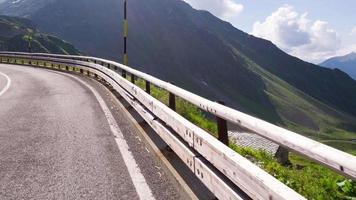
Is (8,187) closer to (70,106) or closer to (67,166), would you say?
(67,166)

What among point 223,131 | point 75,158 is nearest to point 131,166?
point 75,158

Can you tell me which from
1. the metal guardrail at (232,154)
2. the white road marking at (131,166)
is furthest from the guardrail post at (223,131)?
the white road marking at (131,166)

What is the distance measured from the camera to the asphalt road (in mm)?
5508

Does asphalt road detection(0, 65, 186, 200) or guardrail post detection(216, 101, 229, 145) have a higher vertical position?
A: guardrail post detection(216, 101, 229, 145)

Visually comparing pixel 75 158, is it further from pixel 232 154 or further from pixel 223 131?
pixel 232 154

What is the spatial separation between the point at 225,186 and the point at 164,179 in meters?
1.78

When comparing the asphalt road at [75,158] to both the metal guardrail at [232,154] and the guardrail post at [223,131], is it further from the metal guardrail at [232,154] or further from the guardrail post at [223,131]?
the guardrail post at [223,131]

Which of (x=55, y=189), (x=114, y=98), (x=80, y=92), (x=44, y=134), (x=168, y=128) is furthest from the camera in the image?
(x=80, y=92)

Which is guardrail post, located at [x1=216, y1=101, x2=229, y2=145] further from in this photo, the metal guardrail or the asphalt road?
the asphalt road

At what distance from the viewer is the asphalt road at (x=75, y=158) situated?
5508 mm

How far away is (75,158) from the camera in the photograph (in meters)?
7.02

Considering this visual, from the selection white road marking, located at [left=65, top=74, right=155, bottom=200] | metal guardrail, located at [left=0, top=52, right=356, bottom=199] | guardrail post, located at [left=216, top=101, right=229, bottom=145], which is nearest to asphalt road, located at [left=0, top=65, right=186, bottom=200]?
white road marking, located at [left=65, top=74, right=155, bottom=200]

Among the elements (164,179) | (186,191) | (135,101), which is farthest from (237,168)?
(135,101)

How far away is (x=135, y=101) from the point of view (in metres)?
11.6
